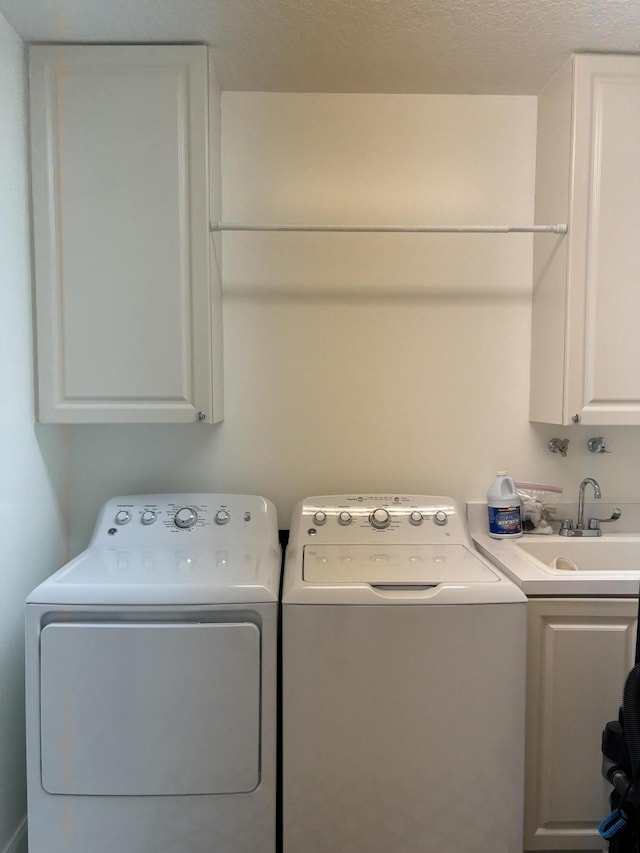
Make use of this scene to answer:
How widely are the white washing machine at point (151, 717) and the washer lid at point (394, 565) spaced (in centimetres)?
22

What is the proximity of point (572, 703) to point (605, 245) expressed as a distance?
1.39 m

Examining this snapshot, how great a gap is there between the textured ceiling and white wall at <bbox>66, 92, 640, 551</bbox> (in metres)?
0.17

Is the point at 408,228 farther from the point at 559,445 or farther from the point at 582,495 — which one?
the point at 582,495

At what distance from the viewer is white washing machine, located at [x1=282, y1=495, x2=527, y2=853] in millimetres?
1448

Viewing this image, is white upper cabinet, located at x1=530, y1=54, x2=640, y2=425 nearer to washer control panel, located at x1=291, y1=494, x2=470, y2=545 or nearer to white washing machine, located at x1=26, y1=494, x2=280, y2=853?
washer control panel, located at x1=291, y1=494, x2=470, y2=545

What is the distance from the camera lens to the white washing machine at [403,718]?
57.0 inches

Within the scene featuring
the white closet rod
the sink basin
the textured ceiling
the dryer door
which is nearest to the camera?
the dryer door

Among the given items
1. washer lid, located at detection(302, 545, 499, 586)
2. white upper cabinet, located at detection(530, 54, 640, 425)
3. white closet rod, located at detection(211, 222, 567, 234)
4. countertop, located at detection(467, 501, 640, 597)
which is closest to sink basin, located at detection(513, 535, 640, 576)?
countertop, located at detection(467, 501, 640, 597)

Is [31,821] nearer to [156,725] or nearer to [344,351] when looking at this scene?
[156,725]

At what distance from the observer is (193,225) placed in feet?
5.70

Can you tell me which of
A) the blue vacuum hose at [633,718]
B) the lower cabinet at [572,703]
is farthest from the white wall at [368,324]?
the blue vacuum hose at [633,718]

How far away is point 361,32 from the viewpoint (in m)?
1.63

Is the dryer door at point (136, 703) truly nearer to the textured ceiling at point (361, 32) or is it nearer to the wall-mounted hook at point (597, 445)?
the wall-mounted hook at point (597, 445)

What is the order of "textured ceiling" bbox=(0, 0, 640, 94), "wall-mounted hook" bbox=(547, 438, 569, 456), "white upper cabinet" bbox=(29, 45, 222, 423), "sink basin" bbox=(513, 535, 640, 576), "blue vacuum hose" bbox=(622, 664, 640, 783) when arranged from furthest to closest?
1. "wall-mounted hook" bbox=(547, 438, 569, 456)
2. "sink basin" bbox=(513, 535, 640, 576)
3. "white upper cabinet" bbox=(29, 45, 222, 423)
4. "textured ceiling" bbox=(0, 0, 640, 94)
5. "blue vacuum hose" bbox=(622, 664, 640, 783)
